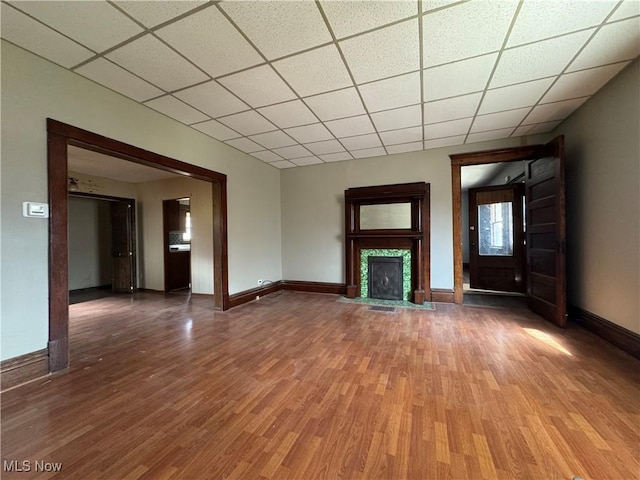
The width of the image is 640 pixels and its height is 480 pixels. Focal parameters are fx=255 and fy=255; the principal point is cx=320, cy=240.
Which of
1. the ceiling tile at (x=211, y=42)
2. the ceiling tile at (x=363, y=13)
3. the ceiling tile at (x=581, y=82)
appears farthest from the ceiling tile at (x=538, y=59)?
the ceiling tile at (x=211, y=42)

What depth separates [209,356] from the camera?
254 centimetres

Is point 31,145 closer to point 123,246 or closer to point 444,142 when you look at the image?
point 123,246

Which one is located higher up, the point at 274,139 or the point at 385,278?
the point at 274,139

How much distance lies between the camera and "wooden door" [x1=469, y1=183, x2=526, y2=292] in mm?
5191

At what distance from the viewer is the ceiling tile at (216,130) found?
3584mm

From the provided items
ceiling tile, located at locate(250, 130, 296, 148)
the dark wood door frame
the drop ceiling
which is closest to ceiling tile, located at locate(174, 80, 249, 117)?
the drop ceiling

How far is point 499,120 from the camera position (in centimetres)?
354

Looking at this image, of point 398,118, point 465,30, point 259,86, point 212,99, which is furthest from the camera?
point 398,118

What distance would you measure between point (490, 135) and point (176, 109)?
15.0 ft

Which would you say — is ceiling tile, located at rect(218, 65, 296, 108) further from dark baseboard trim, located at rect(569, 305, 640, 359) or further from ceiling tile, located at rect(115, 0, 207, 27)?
dark baseboard trim, located at rect(569, 305, 640, 359)

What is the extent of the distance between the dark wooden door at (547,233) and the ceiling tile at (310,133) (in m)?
3.02

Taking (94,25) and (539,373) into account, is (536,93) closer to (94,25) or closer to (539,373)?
(539,373)

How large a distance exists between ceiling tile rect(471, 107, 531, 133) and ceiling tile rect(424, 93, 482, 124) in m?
0.30

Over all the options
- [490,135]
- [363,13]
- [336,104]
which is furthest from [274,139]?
[490,135]
